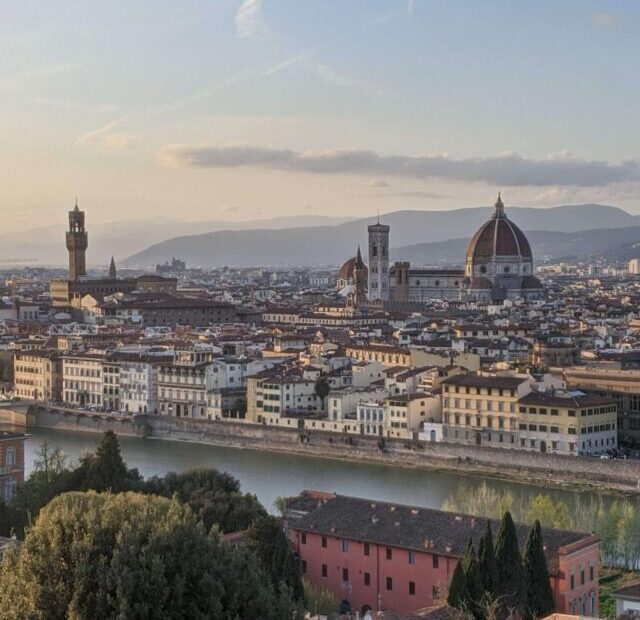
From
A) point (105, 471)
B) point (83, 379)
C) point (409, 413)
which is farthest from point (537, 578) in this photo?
point (83, 379)

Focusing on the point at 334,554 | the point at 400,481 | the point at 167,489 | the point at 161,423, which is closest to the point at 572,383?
the point at 400,481

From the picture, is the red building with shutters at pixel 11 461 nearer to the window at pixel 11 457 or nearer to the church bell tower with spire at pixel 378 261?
the window at pixel 11 457

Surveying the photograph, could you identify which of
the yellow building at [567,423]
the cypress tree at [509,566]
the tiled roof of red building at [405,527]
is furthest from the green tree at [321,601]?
the yellow building at [567,423]

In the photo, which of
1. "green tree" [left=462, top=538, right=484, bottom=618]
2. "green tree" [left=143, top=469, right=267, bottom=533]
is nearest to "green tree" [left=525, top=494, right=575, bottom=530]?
"green tree" [left=143, top=469, right=267, bottom=533]

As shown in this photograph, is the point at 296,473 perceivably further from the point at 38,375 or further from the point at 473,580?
the point at 38,375

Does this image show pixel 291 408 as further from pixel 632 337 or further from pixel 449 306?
pixel 449 306
